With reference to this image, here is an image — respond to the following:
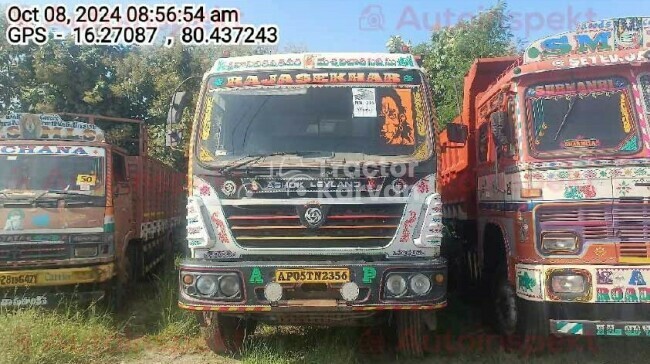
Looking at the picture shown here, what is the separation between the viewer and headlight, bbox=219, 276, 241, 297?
12.8ft

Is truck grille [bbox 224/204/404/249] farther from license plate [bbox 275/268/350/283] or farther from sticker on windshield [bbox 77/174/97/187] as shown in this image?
sticker on windshield [bbox 77/174/97/187]

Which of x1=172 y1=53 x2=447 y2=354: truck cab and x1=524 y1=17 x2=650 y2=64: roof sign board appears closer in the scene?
x1=172 y1=53 x2=447 y2=354: truck cab

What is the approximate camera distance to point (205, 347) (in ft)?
16.8

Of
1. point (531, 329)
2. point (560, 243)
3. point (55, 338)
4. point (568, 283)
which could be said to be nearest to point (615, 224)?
point (560, 243)

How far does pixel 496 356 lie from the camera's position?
480 cm

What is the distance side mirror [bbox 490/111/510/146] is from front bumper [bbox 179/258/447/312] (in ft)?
4.89

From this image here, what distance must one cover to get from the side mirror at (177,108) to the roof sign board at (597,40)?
307 centimetres

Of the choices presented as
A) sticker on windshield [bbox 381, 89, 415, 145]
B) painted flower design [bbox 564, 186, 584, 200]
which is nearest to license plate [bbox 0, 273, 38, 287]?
sticker on windshield [bbox 381, 89, 415, 145]

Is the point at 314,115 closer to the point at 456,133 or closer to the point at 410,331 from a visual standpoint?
the point at 456,133

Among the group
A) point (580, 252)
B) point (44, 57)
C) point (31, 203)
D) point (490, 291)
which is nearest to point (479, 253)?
point (490, 291)

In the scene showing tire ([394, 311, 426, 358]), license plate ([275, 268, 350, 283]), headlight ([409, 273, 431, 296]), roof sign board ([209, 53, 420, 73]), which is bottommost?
tire ([394, 311, 426, 358])

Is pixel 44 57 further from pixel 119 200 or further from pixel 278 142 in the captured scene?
pixel 278 142

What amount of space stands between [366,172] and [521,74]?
5.39 feet

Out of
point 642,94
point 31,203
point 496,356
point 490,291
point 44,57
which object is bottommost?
point 496,356
